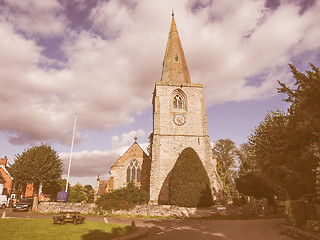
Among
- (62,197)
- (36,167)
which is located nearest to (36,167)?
(36,167)

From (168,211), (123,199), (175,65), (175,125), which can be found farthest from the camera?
(175,65)

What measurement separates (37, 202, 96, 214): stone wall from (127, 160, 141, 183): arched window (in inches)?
407

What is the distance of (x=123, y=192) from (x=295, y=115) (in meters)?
18.5

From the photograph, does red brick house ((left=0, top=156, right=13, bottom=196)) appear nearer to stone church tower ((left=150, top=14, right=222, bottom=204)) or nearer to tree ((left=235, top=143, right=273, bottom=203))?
stone church tower ((left=150, top=14, right=222, bottom=204))

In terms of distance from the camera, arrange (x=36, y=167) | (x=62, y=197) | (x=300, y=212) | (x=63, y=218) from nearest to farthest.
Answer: (x=300, y=212) < (x=63, y=218) < (x=62, y=197) < (x=36, y=167)

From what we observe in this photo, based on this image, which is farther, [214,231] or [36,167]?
[36,167]

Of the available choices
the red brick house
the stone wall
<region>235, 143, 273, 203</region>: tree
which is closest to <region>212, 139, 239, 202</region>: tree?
<region>235, 143, 273, 203</region>: tree

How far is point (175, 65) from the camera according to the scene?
115 feet

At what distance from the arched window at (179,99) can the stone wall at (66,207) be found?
18.3m

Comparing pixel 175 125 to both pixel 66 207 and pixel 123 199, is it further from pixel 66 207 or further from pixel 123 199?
pixel 66 207

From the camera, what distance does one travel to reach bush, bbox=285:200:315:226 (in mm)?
12820

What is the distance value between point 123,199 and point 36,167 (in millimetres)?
13680

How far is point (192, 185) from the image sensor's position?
23609mm

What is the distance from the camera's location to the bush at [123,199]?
2281cm
